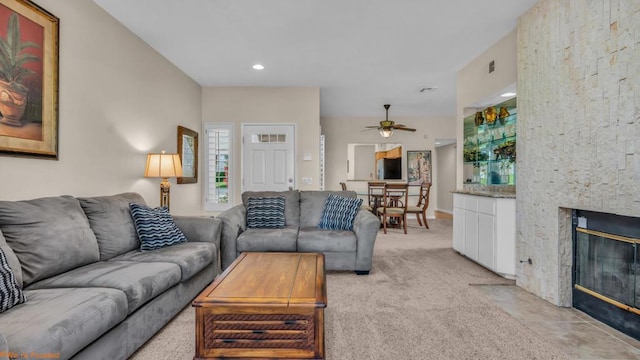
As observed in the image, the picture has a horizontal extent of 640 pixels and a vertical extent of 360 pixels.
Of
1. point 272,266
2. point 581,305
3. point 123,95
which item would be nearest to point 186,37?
point 123,95

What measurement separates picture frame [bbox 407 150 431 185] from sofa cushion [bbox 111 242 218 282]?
20.0 feet

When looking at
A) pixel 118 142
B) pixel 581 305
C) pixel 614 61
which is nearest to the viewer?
pixel 614 61

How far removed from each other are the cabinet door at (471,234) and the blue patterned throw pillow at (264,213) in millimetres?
2289

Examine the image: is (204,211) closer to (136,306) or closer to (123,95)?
(123,95)

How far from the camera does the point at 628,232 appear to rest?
2068mm

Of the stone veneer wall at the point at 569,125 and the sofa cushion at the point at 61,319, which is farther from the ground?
the stone veneer wall at the point at 569,125

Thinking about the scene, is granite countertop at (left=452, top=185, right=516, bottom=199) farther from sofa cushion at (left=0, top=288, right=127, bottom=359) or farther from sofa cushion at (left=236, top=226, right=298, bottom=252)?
Answer: sofa cushion at (left=0, top=288, right=127, bottom=359)

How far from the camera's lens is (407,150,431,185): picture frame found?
780 centimetres

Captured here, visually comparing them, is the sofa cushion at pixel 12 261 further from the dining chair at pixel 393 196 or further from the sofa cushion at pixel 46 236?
the dining chair at pixel 393 196

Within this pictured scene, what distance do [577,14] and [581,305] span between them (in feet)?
7.33

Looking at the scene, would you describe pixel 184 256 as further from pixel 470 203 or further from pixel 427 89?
pixel 427 89

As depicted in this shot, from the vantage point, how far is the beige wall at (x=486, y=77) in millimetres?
3361

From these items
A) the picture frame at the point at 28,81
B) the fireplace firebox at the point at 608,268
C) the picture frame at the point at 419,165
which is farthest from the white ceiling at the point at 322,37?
the picture frame at the point at 419,165

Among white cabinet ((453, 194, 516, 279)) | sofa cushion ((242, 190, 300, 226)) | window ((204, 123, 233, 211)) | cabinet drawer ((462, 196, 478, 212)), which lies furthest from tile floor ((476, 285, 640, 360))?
window ((204, 123, 233, 211))
